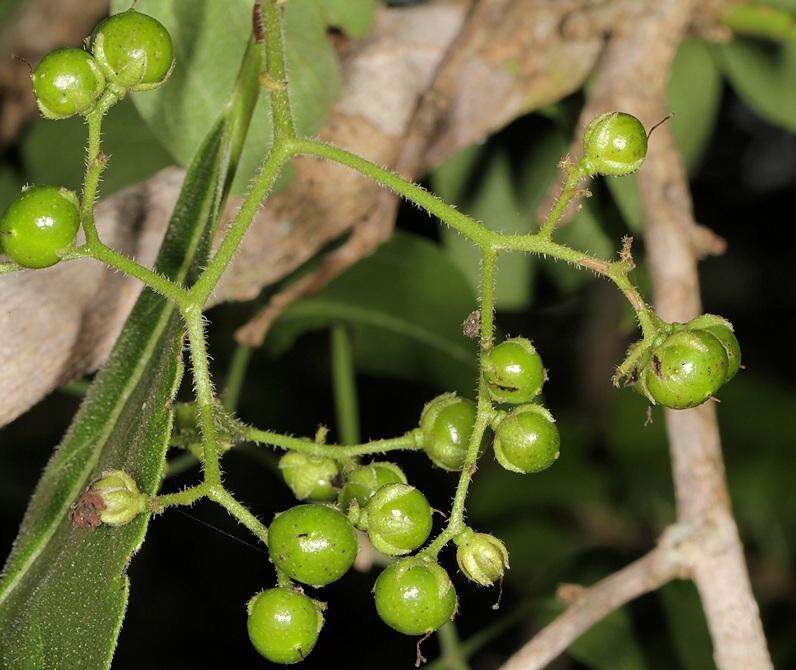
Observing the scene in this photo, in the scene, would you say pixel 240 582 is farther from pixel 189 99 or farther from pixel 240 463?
pixel 189 99

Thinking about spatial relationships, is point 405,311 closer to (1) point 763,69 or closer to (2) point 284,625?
(1) point 763,69

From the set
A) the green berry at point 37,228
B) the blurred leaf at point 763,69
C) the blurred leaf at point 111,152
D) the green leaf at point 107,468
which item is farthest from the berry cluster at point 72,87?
the blurred leaf at point 763,69

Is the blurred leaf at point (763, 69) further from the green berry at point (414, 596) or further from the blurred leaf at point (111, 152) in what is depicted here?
the green berry at point (414, 596)

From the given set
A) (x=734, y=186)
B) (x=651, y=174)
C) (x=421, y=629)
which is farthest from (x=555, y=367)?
(x=421, y=629)

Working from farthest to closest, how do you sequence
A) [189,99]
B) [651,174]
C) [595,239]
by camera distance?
[595,239] → [651,174] → [189,99]

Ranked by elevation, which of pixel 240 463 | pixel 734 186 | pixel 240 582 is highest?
pixel 734 186

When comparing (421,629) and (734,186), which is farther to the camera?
(734,186)


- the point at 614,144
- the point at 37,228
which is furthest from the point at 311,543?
the point at 614,144
